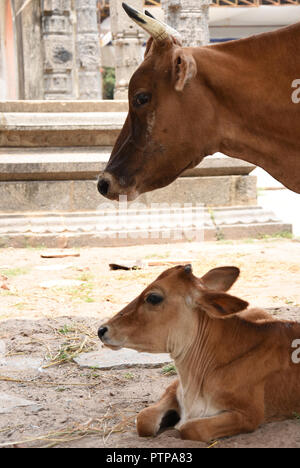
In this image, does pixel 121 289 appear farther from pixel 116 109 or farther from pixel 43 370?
pixel 116 109

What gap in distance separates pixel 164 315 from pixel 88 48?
23.9 metres

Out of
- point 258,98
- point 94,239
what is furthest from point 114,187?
point 94,239

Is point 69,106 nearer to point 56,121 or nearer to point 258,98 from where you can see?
point 56,121

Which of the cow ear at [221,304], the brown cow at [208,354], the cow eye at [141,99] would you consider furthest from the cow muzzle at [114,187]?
the cow ear at [221,304]

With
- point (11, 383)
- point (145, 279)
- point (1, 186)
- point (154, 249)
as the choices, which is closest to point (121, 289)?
point (145, 279)

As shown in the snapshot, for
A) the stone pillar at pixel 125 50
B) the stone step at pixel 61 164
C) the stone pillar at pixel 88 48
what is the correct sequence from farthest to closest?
the stone pillar at pixel 88 48 → the stone pillar at pixel 125 50 → the stone step at pixel 61 164

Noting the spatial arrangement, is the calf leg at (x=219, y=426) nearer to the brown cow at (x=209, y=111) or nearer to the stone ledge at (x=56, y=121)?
the brown cow at (x=209, y=111)

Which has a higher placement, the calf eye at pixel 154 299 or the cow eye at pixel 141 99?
the cow eye at pixel 141 99

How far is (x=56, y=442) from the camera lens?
3.15 m

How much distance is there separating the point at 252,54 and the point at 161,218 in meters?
5.45

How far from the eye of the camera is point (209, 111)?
11.1ft

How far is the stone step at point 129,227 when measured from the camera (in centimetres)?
855

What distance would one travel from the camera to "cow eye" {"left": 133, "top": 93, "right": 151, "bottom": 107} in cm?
340

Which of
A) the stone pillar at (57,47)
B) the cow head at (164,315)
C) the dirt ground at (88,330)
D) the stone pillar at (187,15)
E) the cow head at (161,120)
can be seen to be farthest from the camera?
the stone pillar at (187,15)
